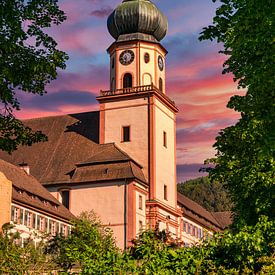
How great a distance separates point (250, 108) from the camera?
831 inches

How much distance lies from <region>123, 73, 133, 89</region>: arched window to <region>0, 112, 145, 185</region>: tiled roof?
4914 millimetres

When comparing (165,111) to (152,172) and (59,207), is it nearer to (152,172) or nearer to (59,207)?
(152,172)

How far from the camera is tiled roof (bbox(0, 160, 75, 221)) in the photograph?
2312 inches

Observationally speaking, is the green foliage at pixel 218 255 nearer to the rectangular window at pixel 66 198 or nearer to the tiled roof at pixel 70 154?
the tiled roof at pixel 70 154

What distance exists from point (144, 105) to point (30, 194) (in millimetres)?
17265

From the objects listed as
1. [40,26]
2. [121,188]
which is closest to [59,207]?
[121,188]

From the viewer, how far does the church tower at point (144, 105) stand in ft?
233

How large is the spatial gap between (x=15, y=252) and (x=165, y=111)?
49.4 m

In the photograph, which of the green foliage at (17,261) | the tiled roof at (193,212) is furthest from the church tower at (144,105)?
the green foliage at (17,261)

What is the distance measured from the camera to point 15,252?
26.9 meters

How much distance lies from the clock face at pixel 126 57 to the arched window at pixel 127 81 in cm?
136

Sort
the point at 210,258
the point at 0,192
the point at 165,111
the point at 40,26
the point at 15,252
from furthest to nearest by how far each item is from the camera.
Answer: the point at 165,111, the point at 0,192, the point at 15,252, the point at 40,26, the point at 210,258

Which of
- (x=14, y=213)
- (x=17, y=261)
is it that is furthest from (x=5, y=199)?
(x=17, y=261)

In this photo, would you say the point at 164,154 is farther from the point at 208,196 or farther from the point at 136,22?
the point at 208,196
